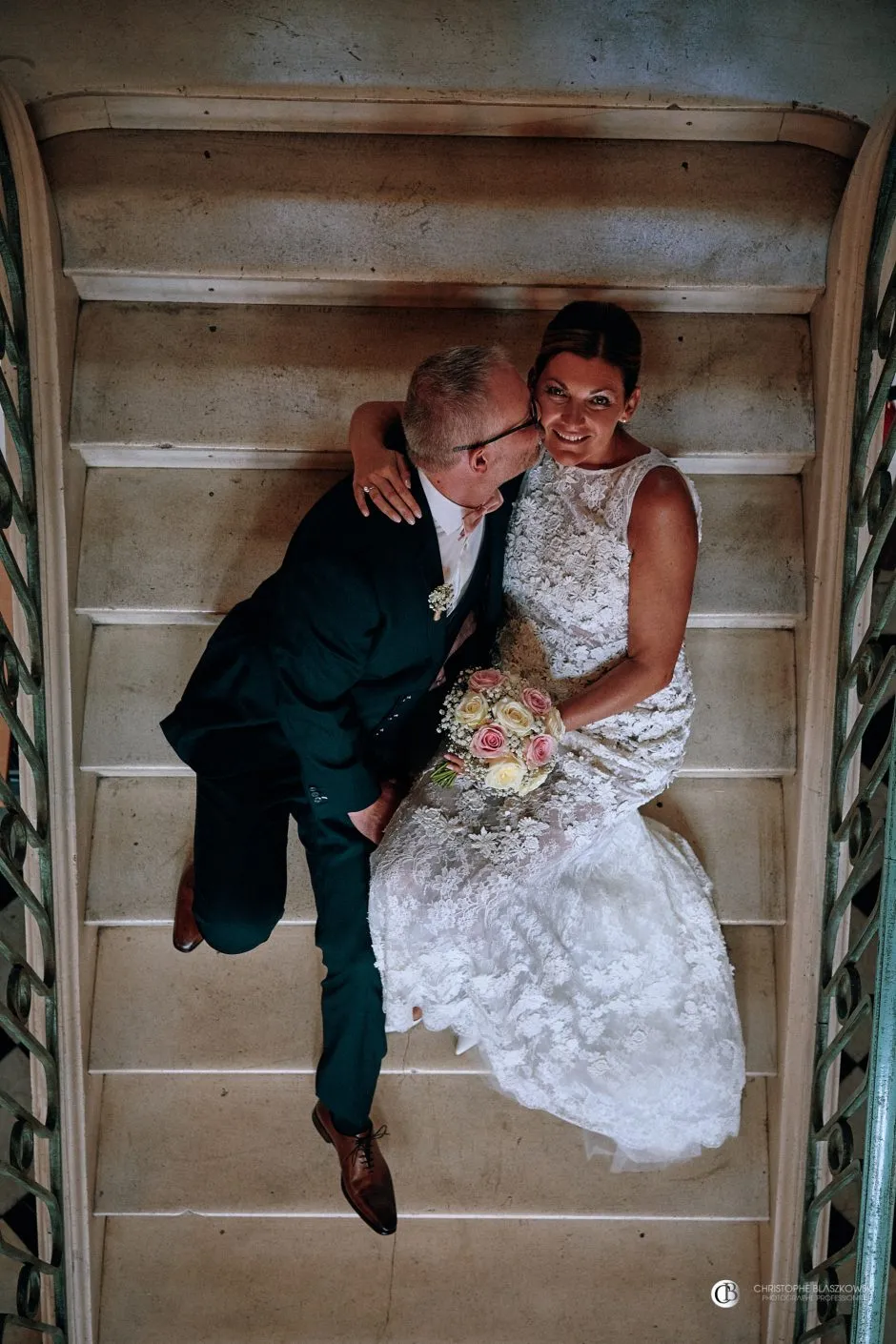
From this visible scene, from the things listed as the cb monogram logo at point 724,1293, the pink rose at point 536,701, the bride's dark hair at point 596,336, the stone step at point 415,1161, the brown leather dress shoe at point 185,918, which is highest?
the bride's dark hair at point 596,336

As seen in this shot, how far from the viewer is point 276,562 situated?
299cm

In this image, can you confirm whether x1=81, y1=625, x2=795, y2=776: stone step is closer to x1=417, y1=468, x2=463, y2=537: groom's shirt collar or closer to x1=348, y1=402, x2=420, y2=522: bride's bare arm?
x1=348, y1=402, x2=420, y2=522: bride's bare arm

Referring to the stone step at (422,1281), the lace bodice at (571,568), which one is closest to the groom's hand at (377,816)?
the lace bodice at (571,568)

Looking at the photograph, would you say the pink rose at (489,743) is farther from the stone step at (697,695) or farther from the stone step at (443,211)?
the stone step at (443,211)

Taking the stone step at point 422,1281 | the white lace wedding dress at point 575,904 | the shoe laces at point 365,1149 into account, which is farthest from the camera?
the stone step at point 422,1281

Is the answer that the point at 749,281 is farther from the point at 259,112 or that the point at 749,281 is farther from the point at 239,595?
the point at 239,595

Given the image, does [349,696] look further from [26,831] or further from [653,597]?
[26,831]

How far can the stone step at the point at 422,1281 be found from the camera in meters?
3.21

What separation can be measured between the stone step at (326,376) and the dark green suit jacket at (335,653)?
48 centimetres

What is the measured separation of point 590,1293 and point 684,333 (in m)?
2.74

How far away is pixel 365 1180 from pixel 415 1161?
269mm

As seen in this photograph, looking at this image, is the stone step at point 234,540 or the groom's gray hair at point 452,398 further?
the stone step at point 234,540

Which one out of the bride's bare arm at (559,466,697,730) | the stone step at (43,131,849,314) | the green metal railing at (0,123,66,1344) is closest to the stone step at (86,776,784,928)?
the green metal railing at (0,123,66,1344)

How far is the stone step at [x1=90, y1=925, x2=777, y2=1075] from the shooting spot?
10.3 feet
